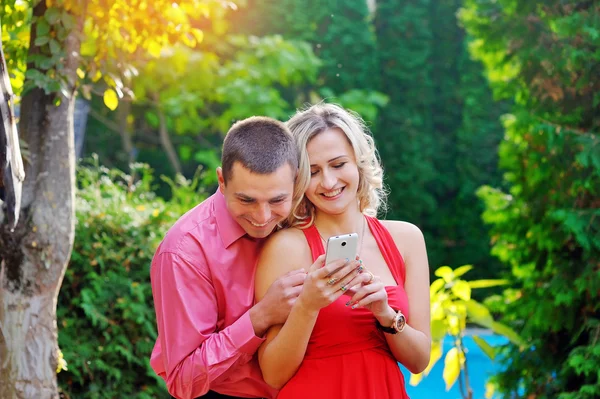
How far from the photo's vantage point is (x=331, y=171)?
2572mm

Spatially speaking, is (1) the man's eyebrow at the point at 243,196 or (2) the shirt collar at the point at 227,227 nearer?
(1) the man's eyebrow at the point at 243,196

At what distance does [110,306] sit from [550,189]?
297 cm

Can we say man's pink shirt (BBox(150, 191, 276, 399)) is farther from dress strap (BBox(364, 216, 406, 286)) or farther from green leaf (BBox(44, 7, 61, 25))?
green leaf (BBox(44, 7, 61, 25))

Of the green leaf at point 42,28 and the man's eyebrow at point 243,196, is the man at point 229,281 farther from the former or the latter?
the green leaf at point 42,28

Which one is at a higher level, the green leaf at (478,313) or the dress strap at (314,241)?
the dress strap at (314,241)

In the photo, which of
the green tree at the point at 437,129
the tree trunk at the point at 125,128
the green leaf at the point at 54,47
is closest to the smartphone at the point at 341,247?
the green leaf at the point at 54,47

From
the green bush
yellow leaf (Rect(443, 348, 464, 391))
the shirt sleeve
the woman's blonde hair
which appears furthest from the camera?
yellow leaf (Rect(443, 348, 464, 391))

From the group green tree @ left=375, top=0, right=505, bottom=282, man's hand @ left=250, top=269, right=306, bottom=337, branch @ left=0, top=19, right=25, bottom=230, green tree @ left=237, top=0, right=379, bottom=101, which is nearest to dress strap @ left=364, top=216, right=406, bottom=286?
man's hand @ left=250, top=269, right=306, bottom=337

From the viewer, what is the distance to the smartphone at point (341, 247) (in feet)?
7.14

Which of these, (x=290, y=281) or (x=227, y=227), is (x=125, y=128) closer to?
(x=227, y=227)

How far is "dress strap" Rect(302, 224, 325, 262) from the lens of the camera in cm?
256

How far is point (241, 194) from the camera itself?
2.38 m

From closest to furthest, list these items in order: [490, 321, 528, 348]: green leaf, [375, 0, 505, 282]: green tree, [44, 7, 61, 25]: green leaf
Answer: [44, 7, 61, 25]: green leaf, [490, 321, 528, 348]: green leaf, [375, 0, 505, 282]: green tree

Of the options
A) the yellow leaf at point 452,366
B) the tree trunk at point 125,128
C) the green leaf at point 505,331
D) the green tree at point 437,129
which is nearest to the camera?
the green leaf at point 505,331
